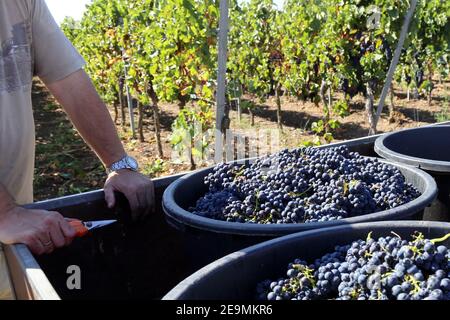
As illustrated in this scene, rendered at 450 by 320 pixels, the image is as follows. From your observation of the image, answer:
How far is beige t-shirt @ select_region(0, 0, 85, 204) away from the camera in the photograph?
5.43ft

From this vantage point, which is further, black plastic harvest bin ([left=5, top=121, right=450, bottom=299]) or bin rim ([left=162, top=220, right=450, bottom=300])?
black plastic harvest bin ([left=5, top=121, right=450, bottom=299])

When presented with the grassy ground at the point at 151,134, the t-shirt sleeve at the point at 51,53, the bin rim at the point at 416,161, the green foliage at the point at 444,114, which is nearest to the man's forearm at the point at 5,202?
the t-shirt sleeve at the point at 51,53

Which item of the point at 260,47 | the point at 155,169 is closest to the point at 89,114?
the point at 155,169

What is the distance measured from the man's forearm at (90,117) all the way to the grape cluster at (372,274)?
939 mm

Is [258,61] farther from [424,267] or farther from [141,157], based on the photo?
[424,267]

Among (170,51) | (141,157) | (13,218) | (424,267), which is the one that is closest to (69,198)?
(13,218)

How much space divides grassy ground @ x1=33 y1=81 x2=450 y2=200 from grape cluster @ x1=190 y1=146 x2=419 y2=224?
488 centimetres

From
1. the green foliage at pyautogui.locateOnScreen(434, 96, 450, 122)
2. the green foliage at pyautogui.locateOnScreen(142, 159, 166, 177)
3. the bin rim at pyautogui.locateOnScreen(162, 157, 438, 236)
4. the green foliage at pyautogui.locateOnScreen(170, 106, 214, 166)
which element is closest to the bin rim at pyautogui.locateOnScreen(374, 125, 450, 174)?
the bin rim at pyautogui.locateOnScreen(162, 157, 438, 236)

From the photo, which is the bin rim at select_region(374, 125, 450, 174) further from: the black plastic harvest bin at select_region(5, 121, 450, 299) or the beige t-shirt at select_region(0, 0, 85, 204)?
the beige t-shirt at select_region(0, 0, 85, 204)

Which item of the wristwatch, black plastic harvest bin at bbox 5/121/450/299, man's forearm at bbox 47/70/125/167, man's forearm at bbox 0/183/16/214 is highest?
man's forearm at bbox 47/70/125/167

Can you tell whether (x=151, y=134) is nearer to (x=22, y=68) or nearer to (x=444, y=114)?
(x=444, y=114)

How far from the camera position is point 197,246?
1.36m

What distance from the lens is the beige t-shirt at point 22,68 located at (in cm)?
165

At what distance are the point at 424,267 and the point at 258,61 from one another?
9.83m
